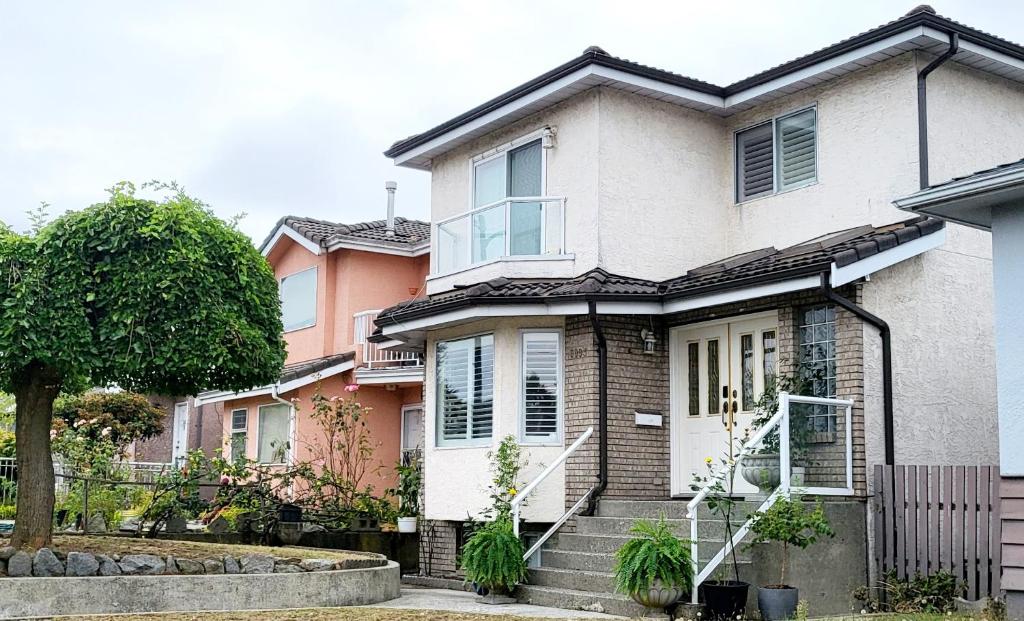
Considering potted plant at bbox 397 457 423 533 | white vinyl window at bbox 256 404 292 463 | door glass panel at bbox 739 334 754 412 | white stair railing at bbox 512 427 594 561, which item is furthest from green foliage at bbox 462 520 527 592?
white vinyl window at bbox 256 404 292 463

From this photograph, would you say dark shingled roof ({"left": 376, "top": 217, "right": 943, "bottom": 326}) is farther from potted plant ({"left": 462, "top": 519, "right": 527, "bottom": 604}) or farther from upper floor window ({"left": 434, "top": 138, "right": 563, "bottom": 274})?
potted plant ({"left": 462, "top": 519, "right": 527, "bottom": 604})

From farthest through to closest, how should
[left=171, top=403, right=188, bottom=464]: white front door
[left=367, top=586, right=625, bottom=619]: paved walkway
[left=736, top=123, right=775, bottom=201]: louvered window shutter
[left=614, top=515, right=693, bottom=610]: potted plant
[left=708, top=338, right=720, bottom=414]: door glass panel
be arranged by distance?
[left=171, top=403, right=188, bottom=464]: white front door → [left=736, top=123, right=775, bottom=201]: louvered window shutter → [left=708, top=338, right=720, bottom=414]: door glass panel → [left=367, top=586, right=625, bottom=619]: paved walkway → [left=614, top=515, right=693, bottom=610]: potted plant

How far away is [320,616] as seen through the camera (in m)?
11.0

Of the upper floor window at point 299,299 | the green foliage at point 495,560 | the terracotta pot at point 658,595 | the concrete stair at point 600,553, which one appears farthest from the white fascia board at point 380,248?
the terracotta pot at point 658,595

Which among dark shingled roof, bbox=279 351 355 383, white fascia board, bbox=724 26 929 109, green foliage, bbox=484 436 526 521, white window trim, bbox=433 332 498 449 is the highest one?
white fascia board, bbox=724 26 929 109

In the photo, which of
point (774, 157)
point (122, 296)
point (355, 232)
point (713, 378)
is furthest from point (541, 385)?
point (355, 232)

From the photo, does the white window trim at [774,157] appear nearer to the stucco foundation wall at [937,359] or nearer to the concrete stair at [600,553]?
the stucco foundation wall at [937,359]

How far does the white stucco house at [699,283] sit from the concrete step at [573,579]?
0.03 meters

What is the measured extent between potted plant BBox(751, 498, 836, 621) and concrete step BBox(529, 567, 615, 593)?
1.80m

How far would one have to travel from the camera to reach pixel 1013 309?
1035cm

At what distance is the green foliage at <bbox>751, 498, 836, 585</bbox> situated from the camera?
11.2m

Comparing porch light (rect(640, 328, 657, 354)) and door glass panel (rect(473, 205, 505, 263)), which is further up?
door glass panel (rect(473, 205, 505, 263))

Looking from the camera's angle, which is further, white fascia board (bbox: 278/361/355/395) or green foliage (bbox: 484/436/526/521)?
white fascia board (bbox: 278/361/355/395)

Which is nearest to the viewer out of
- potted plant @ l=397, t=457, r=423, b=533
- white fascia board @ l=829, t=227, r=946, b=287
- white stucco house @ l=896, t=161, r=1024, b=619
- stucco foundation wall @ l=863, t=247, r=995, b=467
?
white stucco house @ l=896, t=161, r=1024, b=619
